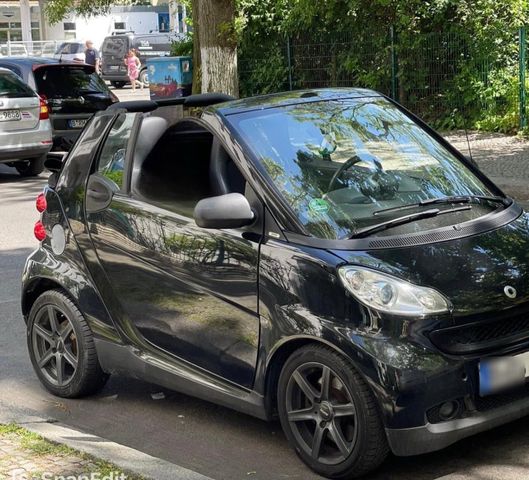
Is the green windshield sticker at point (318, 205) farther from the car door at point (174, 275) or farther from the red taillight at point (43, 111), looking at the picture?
the red taillight at point (43, 111)

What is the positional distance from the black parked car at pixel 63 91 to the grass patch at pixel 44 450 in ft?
44.2

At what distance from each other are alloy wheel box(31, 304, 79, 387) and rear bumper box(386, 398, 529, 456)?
2.22m

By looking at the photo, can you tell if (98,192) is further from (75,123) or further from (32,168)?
(75,123)

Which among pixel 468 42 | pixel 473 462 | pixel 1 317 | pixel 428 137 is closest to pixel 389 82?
pixel 468 42

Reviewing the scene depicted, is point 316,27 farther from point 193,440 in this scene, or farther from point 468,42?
point 193,440

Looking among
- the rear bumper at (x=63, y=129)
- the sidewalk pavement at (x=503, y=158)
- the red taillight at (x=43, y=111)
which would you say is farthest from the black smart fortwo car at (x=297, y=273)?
the rear bumper at (x=63, y=129)

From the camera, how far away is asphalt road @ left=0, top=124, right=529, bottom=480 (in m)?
4.80

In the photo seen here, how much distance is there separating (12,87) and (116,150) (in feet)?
36.2

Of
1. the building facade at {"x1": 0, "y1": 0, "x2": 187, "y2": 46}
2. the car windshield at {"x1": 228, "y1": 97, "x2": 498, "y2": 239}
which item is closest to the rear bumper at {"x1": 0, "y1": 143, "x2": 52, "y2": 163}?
the car windshield at {"x1": 228, "y1": 97, "x2": 498, "y2": 239}

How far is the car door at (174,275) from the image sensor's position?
16.3ft

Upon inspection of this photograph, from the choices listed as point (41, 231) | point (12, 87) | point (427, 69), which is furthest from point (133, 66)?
point (41, 231)

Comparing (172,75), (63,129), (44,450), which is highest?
(172,75)

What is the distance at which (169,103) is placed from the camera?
594 centimetres

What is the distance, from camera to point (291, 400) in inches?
187
